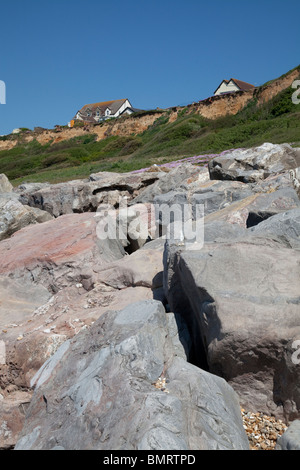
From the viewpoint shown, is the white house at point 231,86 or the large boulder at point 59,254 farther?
the white house at point 231,86

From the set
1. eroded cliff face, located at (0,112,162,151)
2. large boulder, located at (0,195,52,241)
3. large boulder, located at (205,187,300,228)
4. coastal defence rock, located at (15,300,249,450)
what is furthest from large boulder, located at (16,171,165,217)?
eroded cliff face, located at (0,112,162,151)

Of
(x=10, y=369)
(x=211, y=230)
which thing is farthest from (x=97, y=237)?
(x=10, y=369)

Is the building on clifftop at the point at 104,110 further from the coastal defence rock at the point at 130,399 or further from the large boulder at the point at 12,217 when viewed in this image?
the coastal defence rock at the point at 130,399

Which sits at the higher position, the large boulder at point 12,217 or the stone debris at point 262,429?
the large boulder at point 12,217

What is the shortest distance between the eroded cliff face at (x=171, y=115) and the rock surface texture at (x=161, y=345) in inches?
1514

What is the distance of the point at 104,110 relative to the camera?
281 ft

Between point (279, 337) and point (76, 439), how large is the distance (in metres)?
1.55

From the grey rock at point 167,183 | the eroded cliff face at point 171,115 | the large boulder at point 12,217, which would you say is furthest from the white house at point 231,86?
the large boulder at point 12,217

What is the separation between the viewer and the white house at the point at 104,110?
84062 millimetres

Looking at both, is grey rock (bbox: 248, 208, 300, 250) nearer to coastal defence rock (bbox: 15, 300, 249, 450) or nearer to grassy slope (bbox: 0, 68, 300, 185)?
coastal defence rock (bbox: 15, 300, 249, 450)

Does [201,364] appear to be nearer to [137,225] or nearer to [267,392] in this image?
[267,392]

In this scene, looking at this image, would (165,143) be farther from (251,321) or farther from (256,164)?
(251,321)

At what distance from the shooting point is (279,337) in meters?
3.11

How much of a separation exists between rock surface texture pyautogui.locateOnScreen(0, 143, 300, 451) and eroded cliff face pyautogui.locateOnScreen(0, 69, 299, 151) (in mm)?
38456
